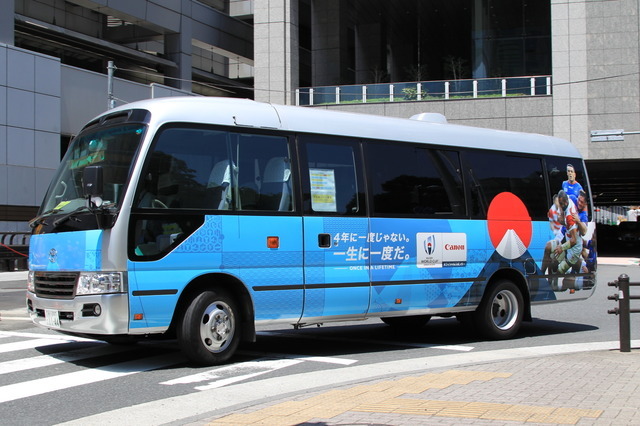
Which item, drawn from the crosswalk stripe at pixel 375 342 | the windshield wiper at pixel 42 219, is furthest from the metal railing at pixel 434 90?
the windshield wiper at pixel 42 219

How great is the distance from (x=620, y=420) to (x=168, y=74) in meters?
41.5

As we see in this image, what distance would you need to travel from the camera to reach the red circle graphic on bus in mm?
→ 11195

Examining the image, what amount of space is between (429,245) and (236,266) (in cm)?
305

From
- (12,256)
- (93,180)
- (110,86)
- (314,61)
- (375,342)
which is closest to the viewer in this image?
(93,180)

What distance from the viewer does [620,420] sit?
18.6 ft

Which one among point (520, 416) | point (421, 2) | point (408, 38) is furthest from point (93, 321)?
point (408, 38)

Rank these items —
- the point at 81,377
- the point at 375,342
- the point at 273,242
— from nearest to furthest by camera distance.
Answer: the point at 81,377 < the point at 273,242 < the point at 375,342

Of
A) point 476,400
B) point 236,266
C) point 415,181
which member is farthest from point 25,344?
point 476,400

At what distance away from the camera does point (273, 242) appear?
8.86 metres

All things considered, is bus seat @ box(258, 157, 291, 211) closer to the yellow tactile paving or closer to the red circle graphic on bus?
the yellow tactile paving

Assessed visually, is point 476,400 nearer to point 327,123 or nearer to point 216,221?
point 216,221

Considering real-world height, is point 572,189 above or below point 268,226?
above

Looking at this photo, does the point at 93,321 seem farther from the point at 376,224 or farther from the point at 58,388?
the point at 376,224

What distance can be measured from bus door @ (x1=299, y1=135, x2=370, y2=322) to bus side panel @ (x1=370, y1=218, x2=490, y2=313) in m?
0.25
